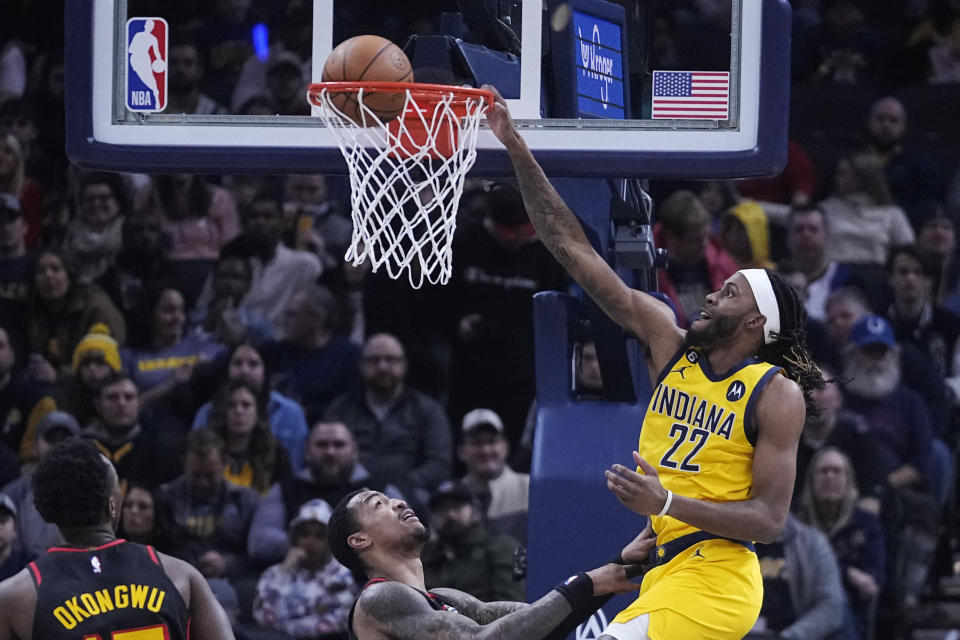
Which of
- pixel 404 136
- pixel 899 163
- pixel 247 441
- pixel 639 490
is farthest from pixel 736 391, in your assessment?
pixel 899 163

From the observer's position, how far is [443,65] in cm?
510

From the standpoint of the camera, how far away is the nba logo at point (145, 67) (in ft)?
16.9

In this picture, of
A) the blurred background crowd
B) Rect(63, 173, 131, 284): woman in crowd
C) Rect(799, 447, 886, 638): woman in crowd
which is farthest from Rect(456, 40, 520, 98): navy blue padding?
Rect(63, 173, 131, 284): woman in crowd

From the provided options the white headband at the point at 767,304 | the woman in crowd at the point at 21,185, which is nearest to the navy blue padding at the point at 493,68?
the white headband at the point at 767,304

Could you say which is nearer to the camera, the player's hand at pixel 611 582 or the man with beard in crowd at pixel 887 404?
the player's hand at pixel 611 582

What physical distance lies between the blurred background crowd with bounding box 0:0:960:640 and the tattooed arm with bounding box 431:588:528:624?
8.08 feet

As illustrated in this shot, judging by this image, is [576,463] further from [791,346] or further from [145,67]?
[145,67]

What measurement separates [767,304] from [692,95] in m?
0.87

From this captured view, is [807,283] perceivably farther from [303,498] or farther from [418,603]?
[418,603]

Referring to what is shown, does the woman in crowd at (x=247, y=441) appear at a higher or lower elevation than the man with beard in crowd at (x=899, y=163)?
lower

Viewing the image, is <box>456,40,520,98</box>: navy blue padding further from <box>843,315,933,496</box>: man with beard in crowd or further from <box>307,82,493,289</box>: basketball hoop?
<box>843,315,933,496</box>: man with beard in crowd

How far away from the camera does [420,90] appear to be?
4801mm

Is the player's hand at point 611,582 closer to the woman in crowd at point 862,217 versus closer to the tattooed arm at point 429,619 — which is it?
the tattooed arm at point 429,619

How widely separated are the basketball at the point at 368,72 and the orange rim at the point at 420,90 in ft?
0.06
